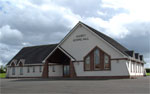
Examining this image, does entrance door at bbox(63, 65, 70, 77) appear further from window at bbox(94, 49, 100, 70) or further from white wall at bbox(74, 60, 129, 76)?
window at bbox(94, 49, 100, 70)

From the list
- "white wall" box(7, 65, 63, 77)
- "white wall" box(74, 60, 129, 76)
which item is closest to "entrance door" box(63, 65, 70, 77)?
"white wall" box(7, 65, 63, 77)

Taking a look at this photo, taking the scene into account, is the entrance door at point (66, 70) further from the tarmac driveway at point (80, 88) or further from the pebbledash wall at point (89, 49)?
the tarmac driveway at point (80, 88)

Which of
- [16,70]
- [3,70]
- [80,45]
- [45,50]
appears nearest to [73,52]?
[80,45]

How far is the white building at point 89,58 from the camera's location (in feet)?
105

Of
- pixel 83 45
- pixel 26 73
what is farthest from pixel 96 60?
pixel 26 73

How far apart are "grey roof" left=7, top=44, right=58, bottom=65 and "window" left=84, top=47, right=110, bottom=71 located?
489 inches

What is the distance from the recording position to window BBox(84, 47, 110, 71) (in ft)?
108

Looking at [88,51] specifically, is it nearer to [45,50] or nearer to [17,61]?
[45,50]

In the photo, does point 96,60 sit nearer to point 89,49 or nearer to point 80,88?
point 89,49

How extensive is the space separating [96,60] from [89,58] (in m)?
1.31

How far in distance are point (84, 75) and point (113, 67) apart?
513cm

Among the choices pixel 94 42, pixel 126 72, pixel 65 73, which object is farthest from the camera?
pixel 65 73

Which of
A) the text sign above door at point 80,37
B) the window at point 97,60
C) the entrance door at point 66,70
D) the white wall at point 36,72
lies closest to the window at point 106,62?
the window at point 97,60

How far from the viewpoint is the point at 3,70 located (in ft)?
247
